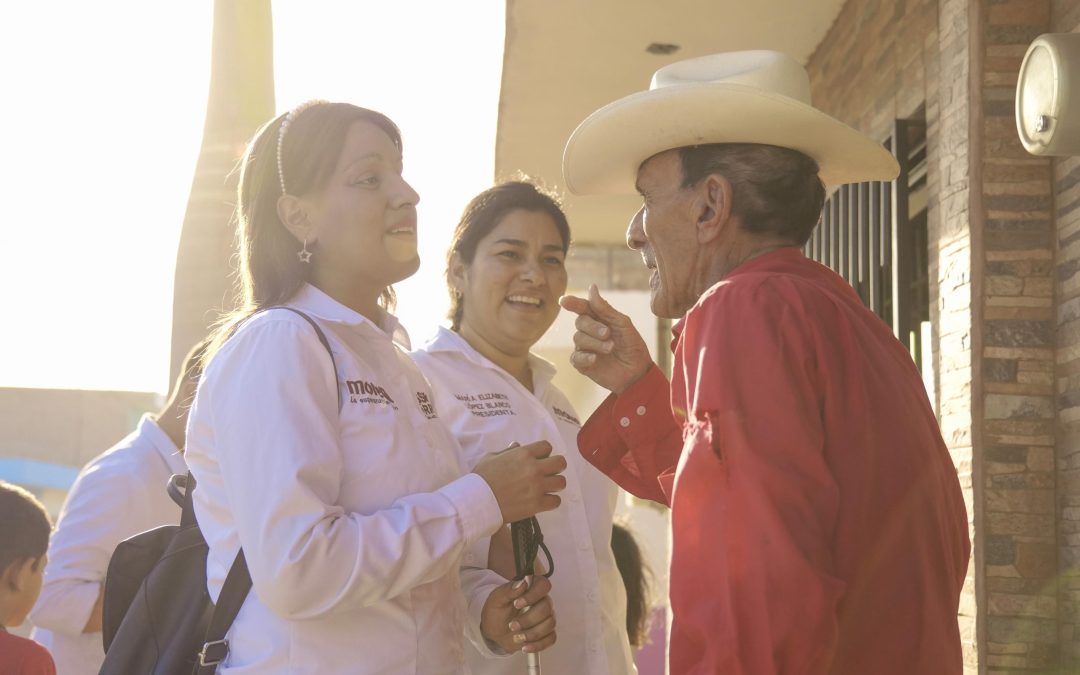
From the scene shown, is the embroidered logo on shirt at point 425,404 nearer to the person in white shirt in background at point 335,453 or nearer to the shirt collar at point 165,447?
the person in white shirt in background at point 335,453

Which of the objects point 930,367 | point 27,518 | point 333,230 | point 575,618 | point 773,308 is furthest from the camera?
point 930,367

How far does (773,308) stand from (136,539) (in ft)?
5.11

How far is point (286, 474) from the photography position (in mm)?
2170

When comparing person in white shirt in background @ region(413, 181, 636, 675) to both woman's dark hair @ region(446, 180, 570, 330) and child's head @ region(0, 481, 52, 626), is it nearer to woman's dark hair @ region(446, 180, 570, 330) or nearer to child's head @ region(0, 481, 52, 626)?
woman's dark hair @ region(446, 180, 570, 330)

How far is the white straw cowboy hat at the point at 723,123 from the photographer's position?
2.39 meters

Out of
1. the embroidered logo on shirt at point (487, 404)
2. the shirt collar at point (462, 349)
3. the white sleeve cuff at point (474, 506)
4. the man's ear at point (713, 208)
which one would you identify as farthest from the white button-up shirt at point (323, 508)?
the shirt collar at point (462, 349)

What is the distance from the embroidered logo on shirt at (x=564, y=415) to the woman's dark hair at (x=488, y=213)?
0.43 meters

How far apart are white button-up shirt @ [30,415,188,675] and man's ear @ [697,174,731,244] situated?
253 centimetres

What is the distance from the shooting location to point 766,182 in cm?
234

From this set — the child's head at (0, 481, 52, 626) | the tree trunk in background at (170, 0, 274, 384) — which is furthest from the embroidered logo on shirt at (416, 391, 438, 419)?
the tree trunk in background at (170, 0, 274, 384)

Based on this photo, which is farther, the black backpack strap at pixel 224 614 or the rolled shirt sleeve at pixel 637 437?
the rolled shirt sleeve at pixel 637 437

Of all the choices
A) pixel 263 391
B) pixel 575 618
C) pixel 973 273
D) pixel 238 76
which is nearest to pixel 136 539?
pixel 263 391

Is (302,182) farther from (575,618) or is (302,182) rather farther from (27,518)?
(27,518)

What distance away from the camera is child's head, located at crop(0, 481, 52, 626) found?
3996 mm
